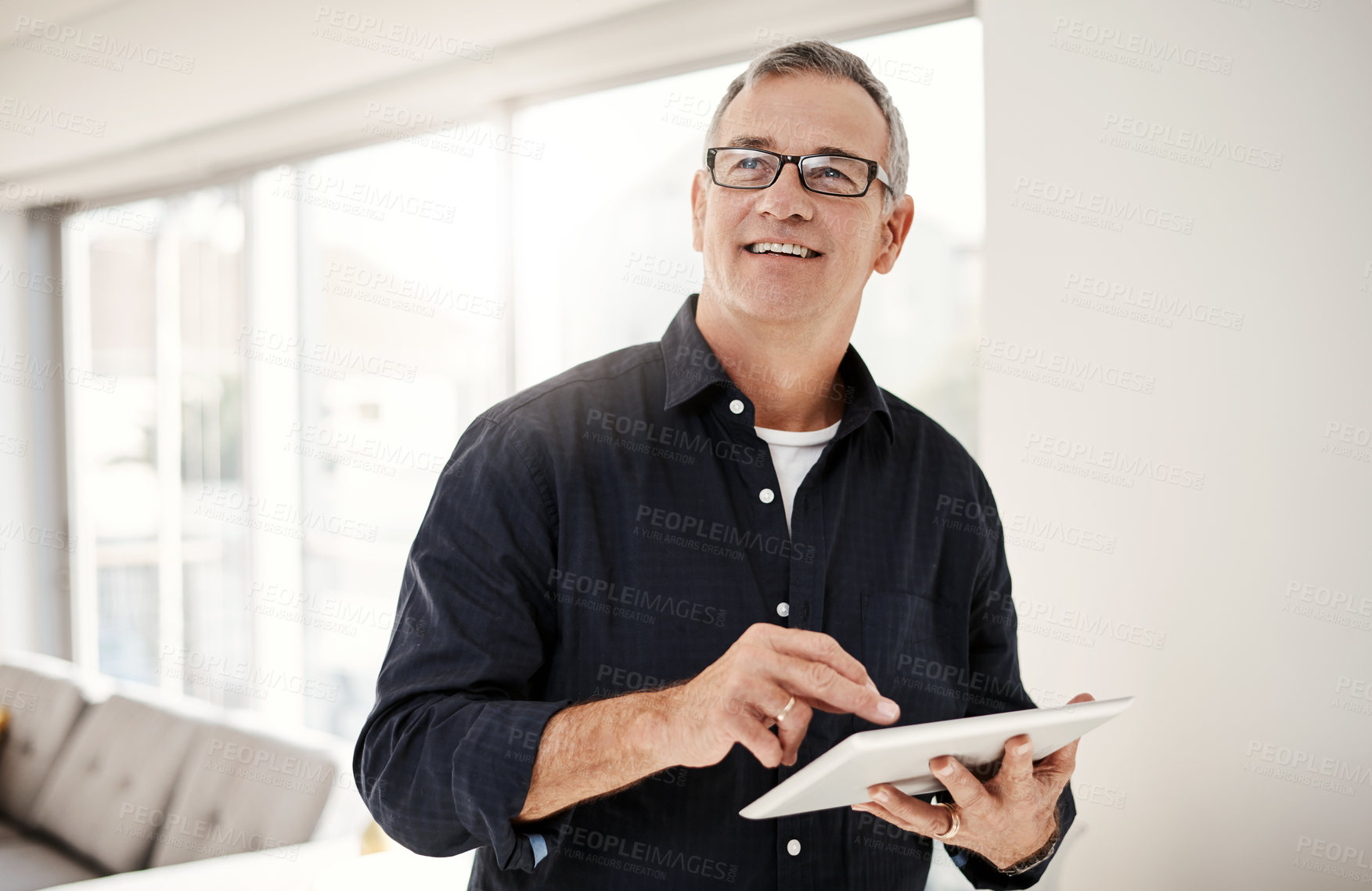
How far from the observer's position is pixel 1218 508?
7.40 feet

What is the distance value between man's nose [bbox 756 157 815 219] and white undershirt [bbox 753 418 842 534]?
11.3 inches

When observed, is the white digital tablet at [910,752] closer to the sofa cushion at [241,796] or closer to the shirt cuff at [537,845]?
the shirt cuff at [537,845]

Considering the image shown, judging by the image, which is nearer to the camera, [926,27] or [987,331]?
[987,331]

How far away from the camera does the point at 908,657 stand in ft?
4.22

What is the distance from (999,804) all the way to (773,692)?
41 cm

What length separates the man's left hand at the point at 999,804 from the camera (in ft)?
3.19

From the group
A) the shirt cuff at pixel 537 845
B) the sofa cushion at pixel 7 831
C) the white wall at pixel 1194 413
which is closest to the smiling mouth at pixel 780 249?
the shirt cuff at pixel 537 845

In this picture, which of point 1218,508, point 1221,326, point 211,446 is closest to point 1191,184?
point 1221,326

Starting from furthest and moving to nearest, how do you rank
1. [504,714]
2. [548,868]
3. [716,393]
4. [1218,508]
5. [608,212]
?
1. [608,212]
2. [1218,508]
3. [716,393]
4. [548,868]
5. [504,714]

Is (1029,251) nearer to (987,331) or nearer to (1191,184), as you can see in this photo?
(987,331)

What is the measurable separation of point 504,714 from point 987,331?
196 cm

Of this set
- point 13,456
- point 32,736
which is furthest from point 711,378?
point 13,456

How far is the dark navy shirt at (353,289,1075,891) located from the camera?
1.02 metres

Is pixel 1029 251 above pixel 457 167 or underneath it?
underneath
